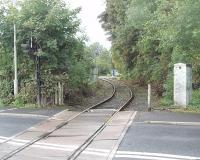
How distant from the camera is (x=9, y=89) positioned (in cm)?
2661

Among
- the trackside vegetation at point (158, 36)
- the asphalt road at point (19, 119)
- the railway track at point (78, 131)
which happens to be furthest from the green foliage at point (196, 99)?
the asphalt road at point (19, 119)

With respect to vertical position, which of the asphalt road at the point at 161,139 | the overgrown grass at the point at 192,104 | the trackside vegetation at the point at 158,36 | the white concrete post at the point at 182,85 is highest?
the trackside vegetation at the point at 158,36

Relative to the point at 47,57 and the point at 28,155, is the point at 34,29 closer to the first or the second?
the point at 47,57

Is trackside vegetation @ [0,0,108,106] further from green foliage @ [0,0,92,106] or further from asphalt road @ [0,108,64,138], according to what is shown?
asphalt road @ [0,108,64,138]

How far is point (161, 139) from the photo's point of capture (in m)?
13.8

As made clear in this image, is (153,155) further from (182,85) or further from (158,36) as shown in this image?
(158,36)

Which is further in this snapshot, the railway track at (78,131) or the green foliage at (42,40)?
the green foliage at (42,40)

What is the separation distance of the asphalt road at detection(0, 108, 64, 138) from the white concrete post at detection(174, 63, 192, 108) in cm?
561

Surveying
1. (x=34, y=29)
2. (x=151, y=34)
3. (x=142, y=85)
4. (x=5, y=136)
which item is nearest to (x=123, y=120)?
(x=5, y=136)

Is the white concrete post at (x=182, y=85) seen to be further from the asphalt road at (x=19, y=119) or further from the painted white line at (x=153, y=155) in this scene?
the painted white line at (x=153, y=155)

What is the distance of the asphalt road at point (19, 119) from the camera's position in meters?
15.8

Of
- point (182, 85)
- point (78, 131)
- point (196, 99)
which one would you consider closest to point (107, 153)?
point (78, 131)

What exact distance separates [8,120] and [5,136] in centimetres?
404

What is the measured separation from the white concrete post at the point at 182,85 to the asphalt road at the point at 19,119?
5.61 m
